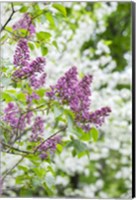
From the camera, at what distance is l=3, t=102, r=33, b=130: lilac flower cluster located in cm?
95

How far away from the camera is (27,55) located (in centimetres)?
83

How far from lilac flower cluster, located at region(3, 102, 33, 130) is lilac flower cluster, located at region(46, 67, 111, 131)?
0.10m

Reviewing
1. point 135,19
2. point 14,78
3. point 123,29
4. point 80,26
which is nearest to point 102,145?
point 80,26

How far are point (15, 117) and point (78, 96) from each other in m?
0.18

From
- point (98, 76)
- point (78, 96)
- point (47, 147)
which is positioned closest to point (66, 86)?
point (78, 96)

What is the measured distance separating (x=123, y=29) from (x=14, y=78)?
2.39 m

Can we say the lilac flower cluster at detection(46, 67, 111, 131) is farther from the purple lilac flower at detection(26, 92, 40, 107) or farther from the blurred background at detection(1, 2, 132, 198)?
the blurred background at detection(1, 2, 132, 198)

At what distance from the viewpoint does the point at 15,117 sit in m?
0.99

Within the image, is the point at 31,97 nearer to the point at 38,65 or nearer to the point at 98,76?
the point at 38,65

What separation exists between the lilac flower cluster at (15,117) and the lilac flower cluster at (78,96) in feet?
0.34

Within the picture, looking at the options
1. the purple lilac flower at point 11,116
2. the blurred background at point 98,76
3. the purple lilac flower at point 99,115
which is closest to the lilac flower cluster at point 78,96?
the purple lilac flower at point 99,115

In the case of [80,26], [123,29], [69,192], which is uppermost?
[123,29]

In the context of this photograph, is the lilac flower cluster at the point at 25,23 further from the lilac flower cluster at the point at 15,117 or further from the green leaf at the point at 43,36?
the lilac flower cluster at the point at 15,117

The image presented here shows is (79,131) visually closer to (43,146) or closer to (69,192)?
(43,146)
